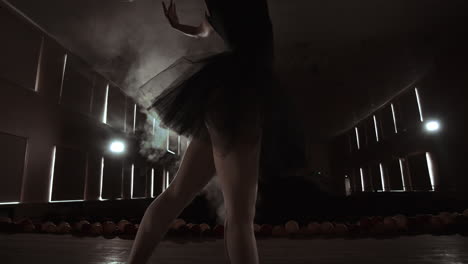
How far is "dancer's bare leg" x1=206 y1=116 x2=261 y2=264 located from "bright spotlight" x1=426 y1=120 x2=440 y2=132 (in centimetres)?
459

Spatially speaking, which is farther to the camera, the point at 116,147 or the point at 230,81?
the point at 116,147

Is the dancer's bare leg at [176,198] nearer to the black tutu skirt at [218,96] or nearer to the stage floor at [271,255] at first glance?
the black tutu skirt at [218,96]

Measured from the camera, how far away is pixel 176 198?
62 centimetres

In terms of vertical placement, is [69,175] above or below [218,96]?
above

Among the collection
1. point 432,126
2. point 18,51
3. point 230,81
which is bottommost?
point 230,81

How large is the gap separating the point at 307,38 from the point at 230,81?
3817 millimetres

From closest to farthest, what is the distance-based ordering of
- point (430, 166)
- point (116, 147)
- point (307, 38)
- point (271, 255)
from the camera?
point (271, 255)
point (307, 38)
point (430, 166)
point (116, 147)

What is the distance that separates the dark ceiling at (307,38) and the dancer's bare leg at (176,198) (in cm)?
228

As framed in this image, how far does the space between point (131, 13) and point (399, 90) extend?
4841 millimetres

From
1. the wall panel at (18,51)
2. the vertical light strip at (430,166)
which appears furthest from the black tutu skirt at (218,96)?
the vertical light strip at (430,166)

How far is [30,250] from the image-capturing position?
56.9 inches

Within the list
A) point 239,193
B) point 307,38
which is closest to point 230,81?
point 239,193

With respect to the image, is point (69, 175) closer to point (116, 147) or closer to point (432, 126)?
point (116, 147)

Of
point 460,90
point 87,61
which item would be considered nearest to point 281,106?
point 460,90
